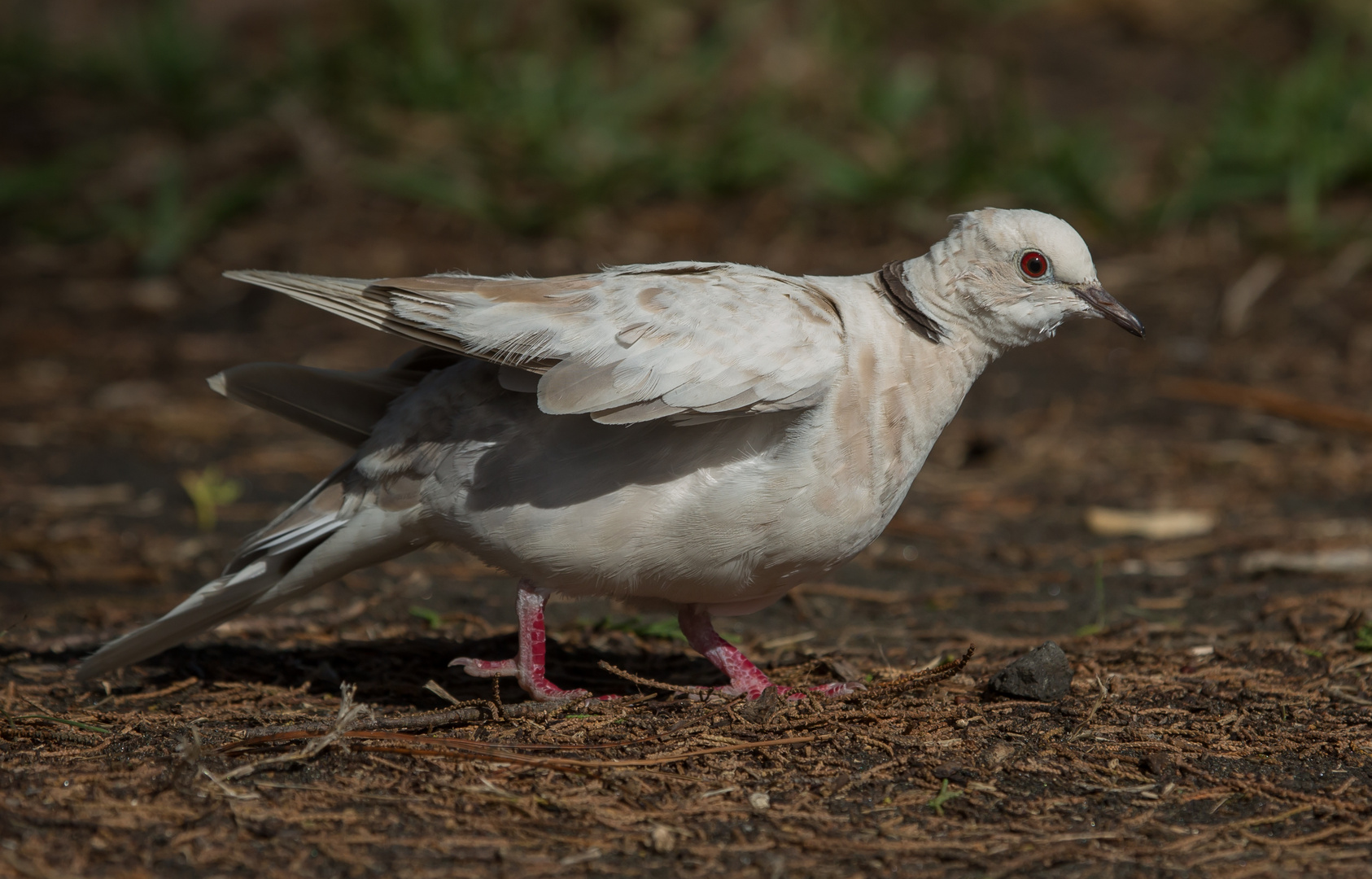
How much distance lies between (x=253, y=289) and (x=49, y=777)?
215 inches

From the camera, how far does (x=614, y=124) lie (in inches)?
320

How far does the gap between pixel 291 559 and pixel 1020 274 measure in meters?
2.10

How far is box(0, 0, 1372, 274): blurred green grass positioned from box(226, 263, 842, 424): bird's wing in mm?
4665

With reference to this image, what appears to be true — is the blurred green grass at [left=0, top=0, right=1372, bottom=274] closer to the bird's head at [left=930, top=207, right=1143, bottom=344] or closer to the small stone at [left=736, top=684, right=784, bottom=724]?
the bird's head at [left=930, top=207, right=1143, bottom=344]

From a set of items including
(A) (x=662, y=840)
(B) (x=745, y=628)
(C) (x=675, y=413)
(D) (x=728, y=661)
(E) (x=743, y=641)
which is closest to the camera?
(A) (x=662, y=840)

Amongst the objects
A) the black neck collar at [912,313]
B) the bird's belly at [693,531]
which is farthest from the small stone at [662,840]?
the black neck collar at [912,313]

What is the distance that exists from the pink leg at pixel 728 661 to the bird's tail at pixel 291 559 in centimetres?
80

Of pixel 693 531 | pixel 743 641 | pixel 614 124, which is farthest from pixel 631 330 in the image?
pixel 614 124

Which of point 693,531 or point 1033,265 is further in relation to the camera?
point 1033,265

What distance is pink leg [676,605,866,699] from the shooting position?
3.35 metres

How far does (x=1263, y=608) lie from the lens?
4.22 meters

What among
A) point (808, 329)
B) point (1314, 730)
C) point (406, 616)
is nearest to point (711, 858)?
point (808, 329)

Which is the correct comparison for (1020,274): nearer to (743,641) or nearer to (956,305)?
(956,305)

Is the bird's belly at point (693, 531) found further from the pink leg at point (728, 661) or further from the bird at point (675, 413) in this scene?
the pink leg at point (728, 661)
